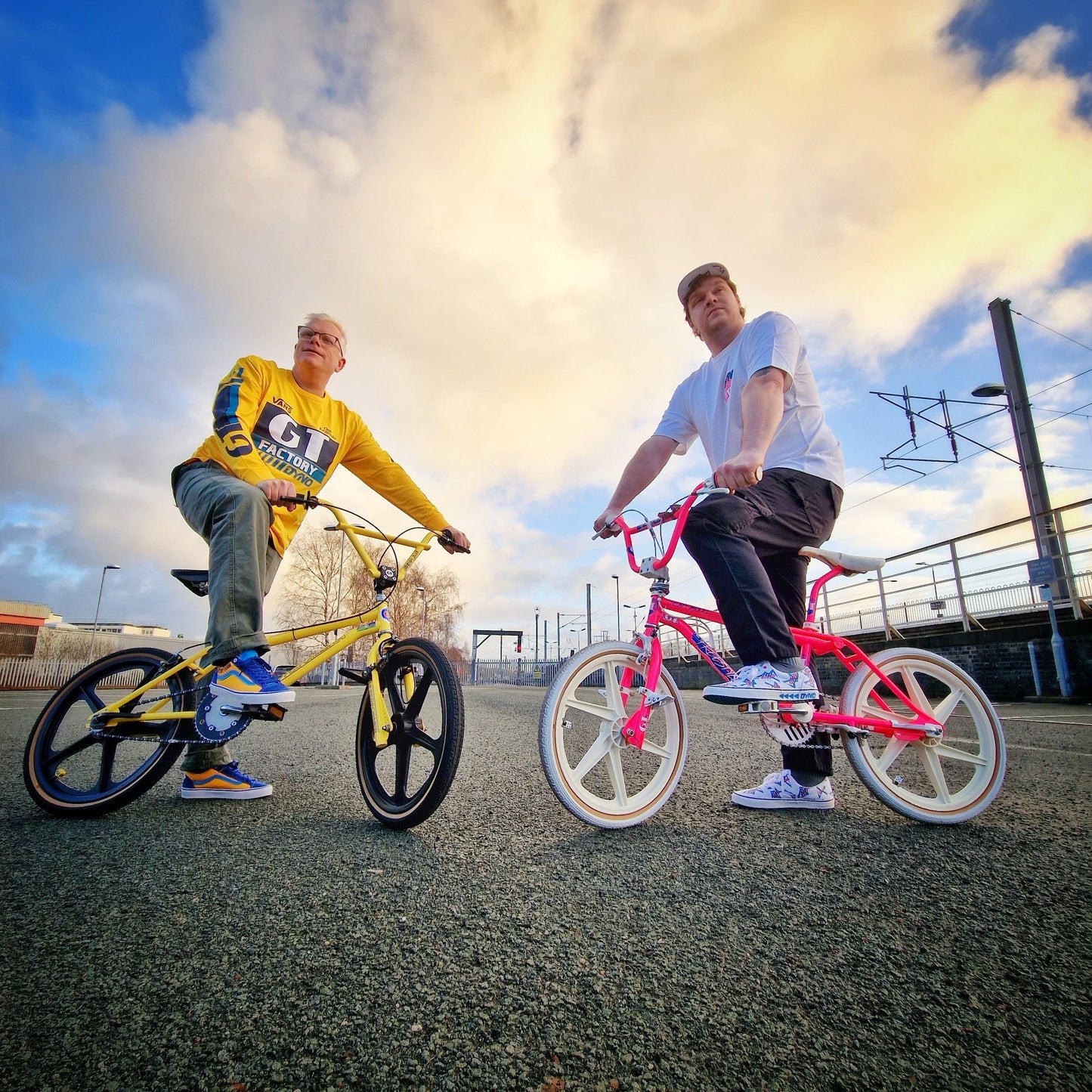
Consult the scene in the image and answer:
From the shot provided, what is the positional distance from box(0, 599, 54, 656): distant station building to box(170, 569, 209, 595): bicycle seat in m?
41.1

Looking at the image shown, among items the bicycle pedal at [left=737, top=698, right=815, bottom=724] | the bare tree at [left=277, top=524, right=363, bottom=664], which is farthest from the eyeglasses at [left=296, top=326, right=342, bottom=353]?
the bare tree at [left=277, top=524, right=363, bottom=664]

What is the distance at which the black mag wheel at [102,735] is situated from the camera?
2.18 m

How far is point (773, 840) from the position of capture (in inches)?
65.7

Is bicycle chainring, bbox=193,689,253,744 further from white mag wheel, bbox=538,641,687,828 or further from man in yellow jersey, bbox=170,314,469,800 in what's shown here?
white mag wheel, bbox=538,641,687,828

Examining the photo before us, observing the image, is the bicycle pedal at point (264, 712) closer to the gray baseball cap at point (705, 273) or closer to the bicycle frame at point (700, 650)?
the bicycle frame at point (700, 650)

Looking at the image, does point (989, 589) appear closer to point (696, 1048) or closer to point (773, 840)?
point (773, 840)

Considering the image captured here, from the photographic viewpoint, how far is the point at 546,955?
1013mm

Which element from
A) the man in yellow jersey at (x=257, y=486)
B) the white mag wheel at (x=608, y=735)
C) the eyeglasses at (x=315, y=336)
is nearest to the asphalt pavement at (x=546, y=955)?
the white mag wheel at (x=608, y=735)

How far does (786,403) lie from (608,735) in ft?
5.16

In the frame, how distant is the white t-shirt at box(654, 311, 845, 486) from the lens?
2.21 meters

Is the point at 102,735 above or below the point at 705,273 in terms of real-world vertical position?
below

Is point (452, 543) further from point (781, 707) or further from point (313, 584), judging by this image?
point (313, 584)

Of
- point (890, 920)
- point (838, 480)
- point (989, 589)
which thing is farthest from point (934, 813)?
point (989, 589)

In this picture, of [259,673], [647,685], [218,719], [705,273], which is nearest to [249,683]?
[259,673]
